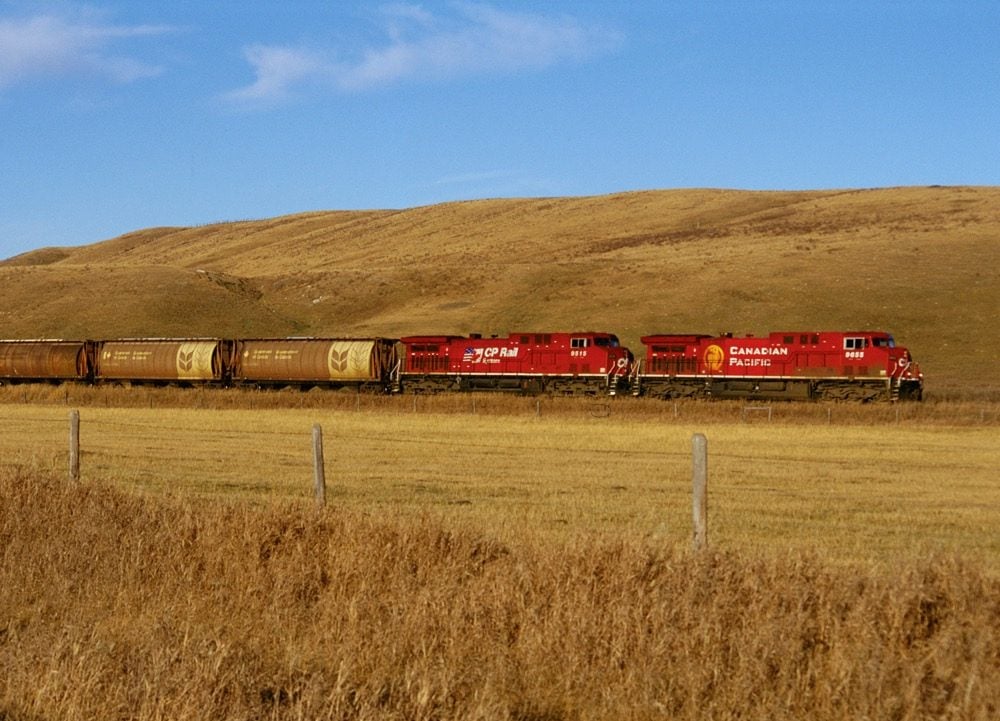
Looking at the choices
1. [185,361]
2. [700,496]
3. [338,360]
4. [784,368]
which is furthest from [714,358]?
[700,496]

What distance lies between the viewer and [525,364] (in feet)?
181

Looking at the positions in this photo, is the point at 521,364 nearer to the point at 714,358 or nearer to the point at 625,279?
the point at 714,358

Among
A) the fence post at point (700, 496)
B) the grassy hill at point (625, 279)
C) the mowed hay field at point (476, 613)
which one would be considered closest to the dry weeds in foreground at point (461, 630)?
the mowed hay field at point (476, 613)

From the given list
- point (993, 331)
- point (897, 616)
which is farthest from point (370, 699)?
point (993, 331)

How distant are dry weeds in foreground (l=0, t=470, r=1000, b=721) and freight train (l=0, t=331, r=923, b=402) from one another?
40232mm

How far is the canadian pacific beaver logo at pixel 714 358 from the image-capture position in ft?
169

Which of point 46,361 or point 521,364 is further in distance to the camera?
point 46,361

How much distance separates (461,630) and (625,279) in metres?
91.1

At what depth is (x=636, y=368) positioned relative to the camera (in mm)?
53875

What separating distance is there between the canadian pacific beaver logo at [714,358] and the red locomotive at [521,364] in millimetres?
4046

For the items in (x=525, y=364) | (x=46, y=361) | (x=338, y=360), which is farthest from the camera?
(x=46, y=361)

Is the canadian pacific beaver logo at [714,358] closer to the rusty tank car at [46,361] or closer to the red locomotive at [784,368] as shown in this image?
the red locomotive at [784,368]

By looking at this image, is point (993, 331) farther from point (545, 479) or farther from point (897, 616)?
point (897, 616)

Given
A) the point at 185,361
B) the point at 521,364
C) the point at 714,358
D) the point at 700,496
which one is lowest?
the point at 700,496
